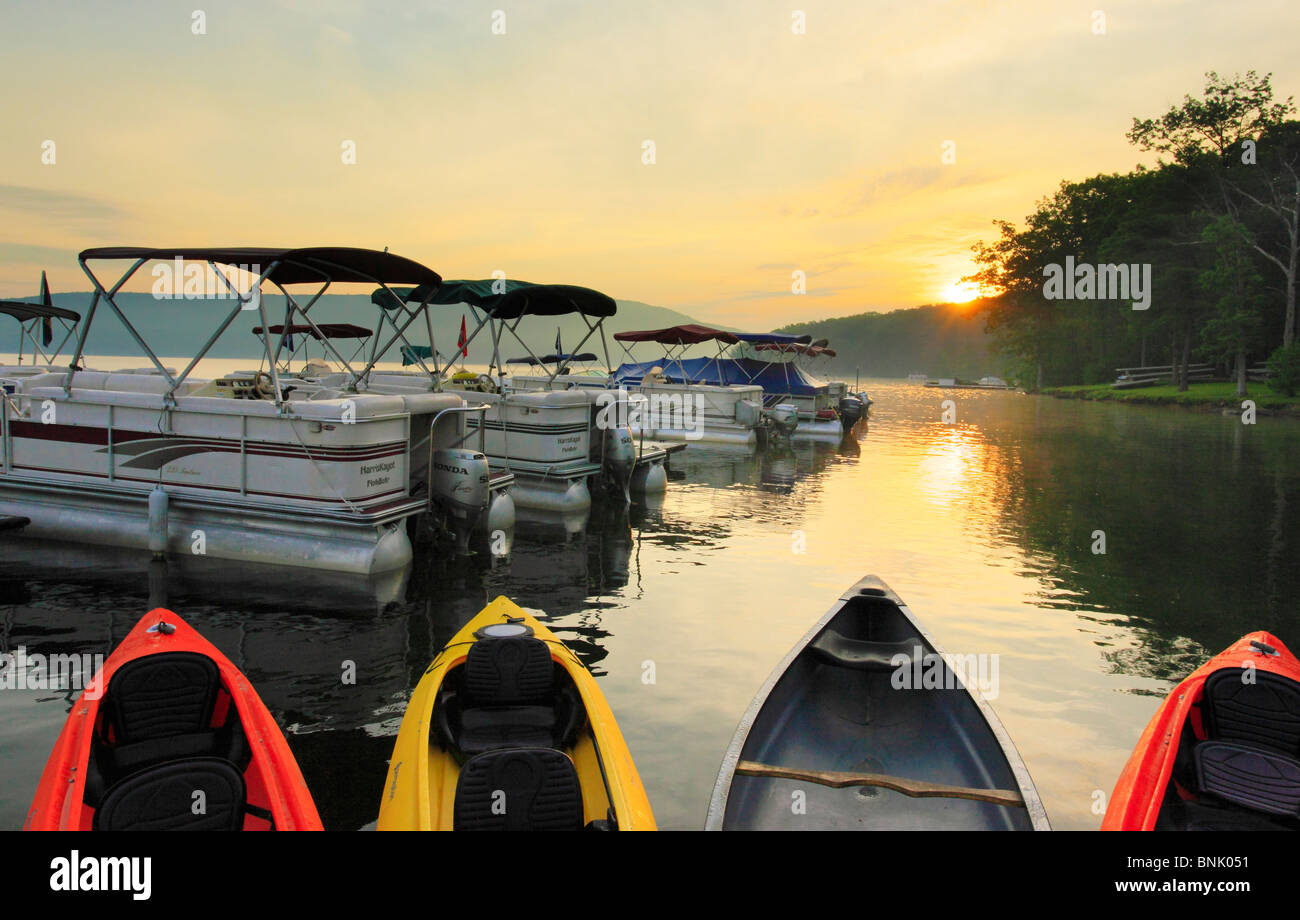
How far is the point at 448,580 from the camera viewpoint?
11562mm

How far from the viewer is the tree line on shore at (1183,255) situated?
1993 inches

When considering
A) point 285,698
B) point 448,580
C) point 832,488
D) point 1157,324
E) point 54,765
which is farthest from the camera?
point 1157,324

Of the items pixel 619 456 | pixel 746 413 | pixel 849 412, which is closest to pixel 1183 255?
pixel 849 412

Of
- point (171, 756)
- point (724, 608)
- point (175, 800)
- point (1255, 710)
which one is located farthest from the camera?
point (724, 608)

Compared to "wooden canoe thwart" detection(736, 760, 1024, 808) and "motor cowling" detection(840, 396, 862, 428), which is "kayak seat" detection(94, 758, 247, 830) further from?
"motor cowling" detection(840, 396, 862, 428)

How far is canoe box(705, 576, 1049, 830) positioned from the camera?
4.95m

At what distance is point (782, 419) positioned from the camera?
109 feet

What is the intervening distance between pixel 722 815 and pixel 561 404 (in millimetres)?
12278

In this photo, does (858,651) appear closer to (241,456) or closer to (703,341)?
(241,456)

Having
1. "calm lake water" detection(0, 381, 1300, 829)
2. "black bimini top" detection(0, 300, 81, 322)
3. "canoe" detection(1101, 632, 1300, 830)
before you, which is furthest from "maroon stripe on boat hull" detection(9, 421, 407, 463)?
"black bimini top" detection(0, 300, 81, 322)

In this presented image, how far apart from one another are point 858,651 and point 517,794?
3.75 metres

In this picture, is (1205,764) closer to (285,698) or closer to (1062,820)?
(1062,820)
